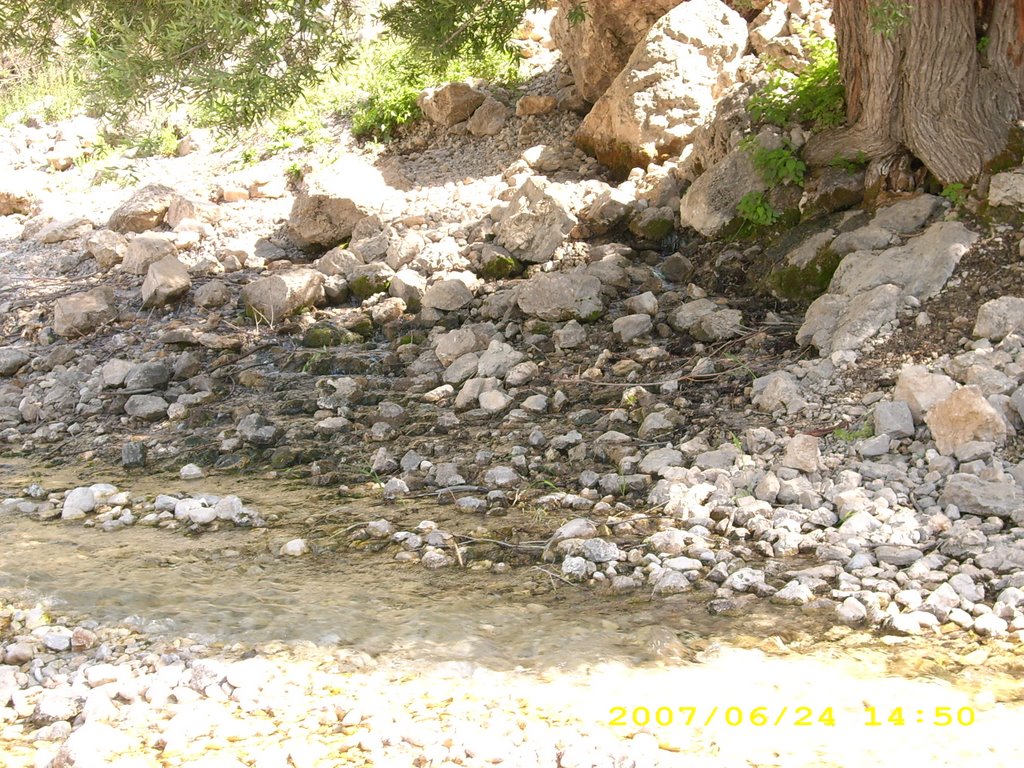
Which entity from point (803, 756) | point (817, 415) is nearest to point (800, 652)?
point (803, 756)

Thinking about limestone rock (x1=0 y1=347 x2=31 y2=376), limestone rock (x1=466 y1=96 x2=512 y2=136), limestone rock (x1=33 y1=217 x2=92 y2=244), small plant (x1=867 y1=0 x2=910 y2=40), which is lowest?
limestone rock (x1=0 y1=347 x2=31 y2=376)

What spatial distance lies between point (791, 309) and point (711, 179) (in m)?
1.29

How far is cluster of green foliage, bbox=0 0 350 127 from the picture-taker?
5.06 meters

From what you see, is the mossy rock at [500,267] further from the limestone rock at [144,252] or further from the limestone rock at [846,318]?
the limestone rock at [144,252]

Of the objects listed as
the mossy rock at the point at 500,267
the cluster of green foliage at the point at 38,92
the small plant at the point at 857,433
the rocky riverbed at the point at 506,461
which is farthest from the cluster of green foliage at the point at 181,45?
the cluster of green foliage at the point at 38,92

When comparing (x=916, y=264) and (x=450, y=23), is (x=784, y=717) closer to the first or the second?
(x=916, y=264)

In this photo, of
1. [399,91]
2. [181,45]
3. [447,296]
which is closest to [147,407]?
[447,296]

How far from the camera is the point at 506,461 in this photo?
523 cm

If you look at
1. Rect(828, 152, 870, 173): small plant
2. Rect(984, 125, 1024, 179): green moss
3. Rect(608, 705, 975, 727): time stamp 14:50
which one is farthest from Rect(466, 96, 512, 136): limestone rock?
Rect(608, 705, 975, 727): time stamp 14:50

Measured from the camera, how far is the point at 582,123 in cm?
905

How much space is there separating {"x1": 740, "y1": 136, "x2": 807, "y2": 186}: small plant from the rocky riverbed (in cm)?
9

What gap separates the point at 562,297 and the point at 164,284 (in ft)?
10.3

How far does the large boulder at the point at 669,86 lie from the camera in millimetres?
8250

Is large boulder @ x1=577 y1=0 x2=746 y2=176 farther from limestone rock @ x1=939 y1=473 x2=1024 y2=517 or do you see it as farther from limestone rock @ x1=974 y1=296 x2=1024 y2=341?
limestone rock @ x1=939 y1=473 x2=1024 y2=517
